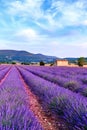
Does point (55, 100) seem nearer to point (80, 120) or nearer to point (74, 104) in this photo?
point (74, 104)

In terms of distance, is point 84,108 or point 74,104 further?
point 74,104

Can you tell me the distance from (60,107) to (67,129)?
1.24 meters

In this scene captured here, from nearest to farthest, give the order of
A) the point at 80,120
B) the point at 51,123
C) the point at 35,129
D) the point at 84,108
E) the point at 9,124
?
the point at 35,129
the point at 9,124
the point at 80,120
the point at 84,108
the point at 51,123

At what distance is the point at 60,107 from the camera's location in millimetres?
6516

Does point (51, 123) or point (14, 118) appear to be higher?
point (14, 118)

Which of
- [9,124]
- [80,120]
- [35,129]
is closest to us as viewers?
[35,129]

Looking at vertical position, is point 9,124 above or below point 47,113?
above

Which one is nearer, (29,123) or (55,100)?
(29,123)

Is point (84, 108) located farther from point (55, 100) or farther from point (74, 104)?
point (55, 100)

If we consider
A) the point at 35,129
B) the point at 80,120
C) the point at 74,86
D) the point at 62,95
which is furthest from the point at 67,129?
the point at 74,86

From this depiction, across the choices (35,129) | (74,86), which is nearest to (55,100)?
(35,129)

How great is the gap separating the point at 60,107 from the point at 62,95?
1.76 feet

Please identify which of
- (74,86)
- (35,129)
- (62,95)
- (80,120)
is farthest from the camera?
(74,86)

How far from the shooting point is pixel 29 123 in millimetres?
3635
